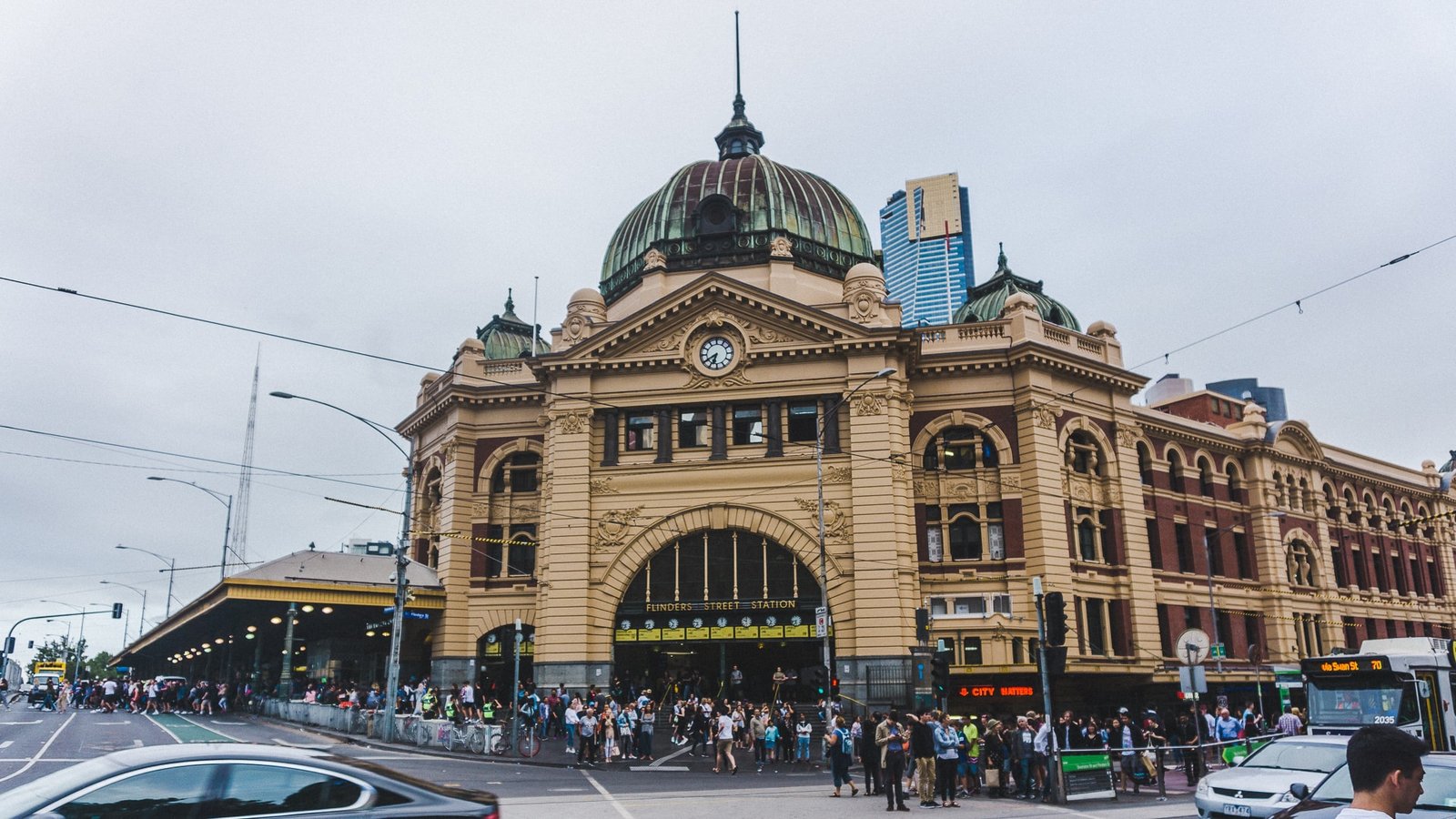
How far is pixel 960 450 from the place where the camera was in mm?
43625

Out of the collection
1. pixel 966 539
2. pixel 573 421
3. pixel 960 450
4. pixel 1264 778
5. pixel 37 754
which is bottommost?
pixel 37 754

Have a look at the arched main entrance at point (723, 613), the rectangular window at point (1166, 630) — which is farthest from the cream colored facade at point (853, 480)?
the arched main entrance at point (723, 613)

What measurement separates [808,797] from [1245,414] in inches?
1644

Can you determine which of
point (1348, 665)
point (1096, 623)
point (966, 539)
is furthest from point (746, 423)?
point (1348, 665)

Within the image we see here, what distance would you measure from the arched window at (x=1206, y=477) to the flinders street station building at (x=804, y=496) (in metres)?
0.43

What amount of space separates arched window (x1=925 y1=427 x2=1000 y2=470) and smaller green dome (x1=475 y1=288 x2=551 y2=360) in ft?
77.4

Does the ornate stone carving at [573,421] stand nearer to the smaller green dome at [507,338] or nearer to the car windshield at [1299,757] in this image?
the smaller green dome at [507,338]

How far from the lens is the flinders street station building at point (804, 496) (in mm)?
40094

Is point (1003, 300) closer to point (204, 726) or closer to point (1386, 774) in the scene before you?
point (204, 726)

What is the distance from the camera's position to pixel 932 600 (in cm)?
4150

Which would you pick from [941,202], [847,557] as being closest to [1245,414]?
[847,557]

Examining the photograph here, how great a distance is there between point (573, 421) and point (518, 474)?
6542 mm

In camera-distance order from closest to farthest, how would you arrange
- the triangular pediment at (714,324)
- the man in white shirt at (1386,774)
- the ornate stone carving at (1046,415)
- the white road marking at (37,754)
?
the man in white shirt at (1386,774)
the white road marking at (37,754)
the triangular pediment at (714,324)
the ornate stone carving at (1046,415)

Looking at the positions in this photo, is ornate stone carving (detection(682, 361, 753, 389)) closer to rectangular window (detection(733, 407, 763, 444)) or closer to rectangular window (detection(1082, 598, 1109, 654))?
rectangular window (detection(733, 407, 763, 444))
